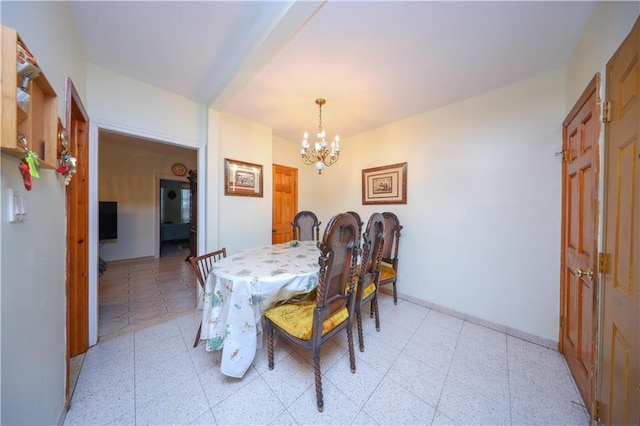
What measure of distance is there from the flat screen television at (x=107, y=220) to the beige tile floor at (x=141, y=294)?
0.62 m

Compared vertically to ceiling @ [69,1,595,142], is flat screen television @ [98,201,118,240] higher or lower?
lower

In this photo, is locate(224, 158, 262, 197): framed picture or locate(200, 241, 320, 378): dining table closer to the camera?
locate(200, 241, 320, 378): dining table

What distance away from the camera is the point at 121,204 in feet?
15.3

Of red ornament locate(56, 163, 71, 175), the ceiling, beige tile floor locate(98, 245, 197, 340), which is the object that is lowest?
beige tile floor locate(98, 245, 197, 340)

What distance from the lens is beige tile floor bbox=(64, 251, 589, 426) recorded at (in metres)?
1.25

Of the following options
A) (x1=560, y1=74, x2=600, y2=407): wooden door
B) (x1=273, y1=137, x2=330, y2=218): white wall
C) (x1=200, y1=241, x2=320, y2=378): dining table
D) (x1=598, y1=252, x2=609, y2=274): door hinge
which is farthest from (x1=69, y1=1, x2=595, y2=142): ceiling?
(x1=200, y1=241, x2=320, y2=378): dining table

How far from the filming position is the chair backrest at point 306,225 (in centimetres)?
312

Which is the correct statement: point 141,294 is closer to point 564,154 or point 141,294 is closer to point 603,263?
point 603,263

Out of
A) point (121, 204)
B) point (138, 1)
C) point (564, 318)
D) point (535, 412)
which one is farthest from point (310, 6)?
point (121, 204)

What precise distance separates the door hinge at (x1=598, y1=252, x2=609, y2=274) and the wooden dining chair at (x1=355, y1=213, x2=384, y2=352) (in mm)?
1127

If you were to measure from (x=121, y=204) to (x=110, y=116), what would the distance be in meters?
3.60

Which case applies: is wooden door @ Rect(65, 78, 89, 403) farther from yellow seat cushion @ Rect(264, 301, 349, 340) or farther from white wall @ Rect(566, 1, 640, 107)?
white wall @ Rect(566, 1, 640, 107)

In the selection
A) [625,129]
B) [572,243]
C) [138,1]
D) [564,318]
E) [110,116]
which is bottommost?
[564,318]

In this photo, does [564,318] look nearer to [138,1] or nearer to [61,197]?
[61,197]
